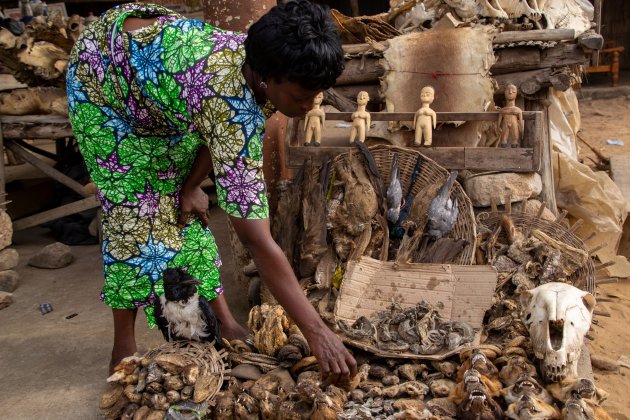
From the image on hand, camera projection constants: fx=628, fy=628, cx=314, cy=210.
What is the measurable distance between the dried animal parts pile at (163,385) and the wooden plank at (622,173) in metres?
4.48

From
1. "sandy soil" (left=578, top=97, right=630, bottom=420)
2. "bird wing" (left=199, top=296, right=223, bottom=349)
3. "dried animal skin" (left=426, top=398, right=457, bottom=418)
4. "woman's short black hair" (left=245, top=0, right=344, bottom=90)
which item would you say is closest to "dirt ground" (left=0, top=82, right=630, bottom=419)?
"sandy soil" (left=578, top=97, right=630, bottom=420)

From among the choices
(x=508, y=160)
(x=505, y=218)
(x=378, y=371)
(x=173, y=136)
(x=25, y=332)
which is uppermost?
(x=173, y=136)

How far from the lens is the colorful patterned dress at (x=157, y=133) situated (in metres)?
2.12

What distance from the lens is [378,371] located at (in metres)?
2.79

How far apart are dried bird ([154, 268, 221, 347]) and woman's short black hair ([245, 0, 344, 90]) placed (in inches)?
44.1

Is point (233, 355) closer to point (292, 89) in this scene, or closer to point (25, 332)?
point (292, 89)

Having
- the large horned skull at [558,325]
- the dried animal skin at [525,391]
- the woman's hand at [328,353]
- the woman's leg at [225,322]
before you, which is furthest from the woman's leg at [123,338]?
the large horned skull at [558,325]

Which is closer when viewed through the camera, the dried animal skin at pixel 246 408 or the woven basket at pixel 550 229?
the dried animal skin at pixel 246 408

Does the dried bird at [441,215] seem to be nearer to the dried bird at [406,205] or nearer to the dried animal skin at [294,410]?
the dried bird at [406,205]

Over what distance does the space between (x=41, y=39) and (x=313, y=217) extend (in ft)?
11.9

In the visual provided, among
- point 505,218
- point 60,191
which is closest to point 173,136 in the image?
point 505,218

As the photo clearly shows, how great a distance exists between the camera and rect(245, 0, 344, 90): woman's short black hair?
1.89 metres

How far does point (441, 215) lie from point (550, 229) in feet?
2.66

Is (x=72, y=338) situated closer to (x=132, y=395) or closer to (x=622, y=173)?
(x=132, y=395)
